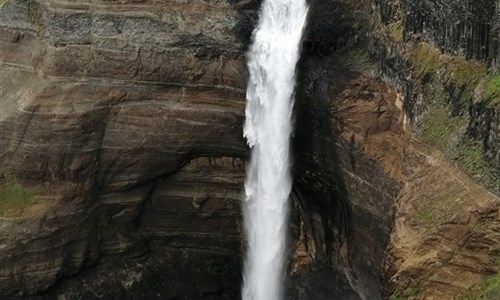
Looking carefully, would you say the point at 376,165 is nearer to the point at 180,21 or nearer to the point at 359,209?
the point at 359,209

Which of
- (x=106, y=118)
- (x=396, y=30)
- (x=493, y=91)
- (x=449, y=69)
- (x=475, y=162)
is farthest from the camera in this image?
(x=106, y=118)

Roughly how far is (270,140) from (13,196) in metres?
8.21

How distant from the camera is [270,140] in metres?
24.8

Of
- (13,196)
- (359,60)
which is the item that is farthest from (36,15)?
(359,60)

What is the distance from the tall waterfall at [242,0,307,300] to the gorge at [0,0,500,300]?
0.42 metres

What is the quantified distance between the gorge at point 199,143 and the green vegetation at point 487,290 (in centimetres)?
113

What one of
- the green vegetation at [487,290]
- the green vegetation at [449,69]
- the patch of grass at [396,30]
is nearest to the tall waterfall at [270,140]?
the patch of grass at [396,30]

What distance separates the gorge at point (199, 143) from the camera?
20078 millimetres

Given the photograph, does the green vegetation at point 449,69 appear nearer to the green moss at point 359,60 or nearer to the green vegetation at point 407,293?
the green moss at point 359,60

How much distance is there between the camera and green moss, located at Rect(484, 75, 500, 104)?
60.1 feet

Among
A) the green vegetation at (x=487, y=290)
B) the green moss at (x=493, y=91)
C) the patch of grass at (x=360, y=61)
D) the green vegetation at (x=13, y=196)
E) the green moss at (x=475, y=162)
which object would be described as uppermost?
the green moss at (x=493, y=91)

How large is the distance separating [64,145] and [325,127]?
7.98m

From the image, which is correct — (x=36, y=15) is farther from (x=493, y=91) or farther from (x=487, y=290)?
(x=487, y=290)

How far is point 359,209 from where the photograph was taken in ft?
75.6
